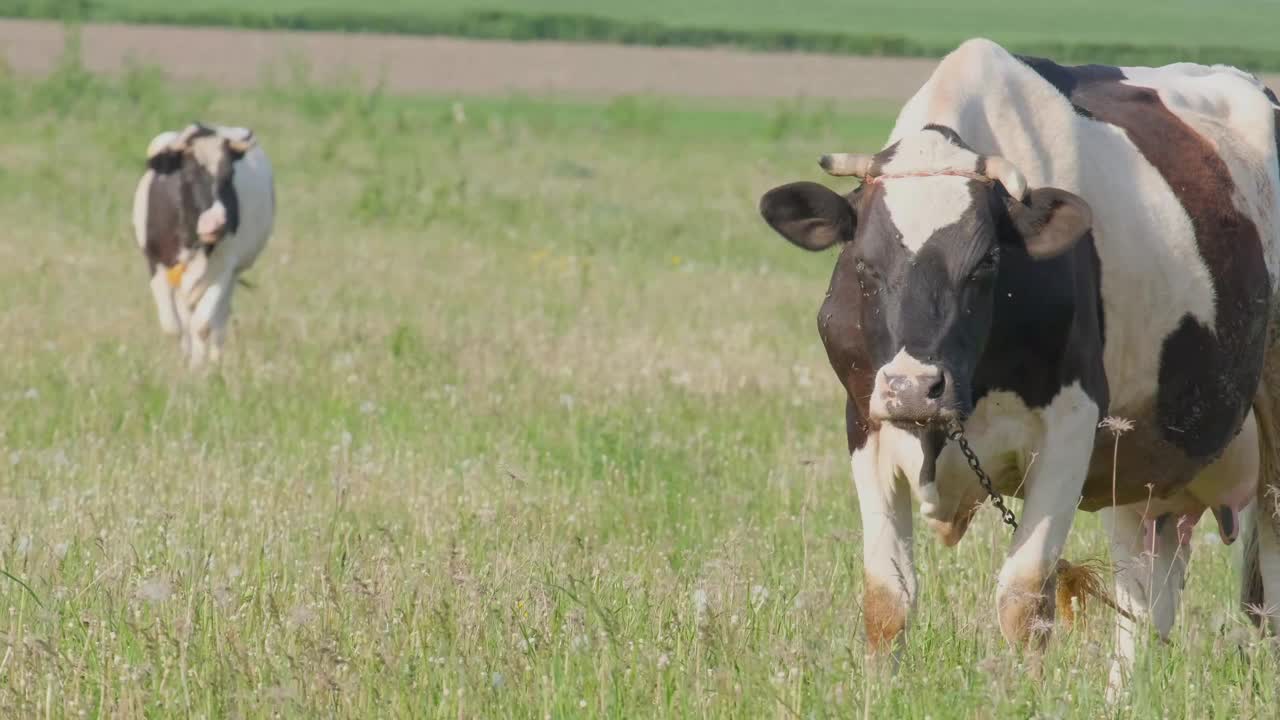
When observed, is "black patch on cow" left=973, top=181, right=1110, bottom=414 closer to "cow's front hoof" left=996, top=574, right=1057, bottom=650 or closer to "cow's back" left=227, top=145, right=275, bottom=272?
"cow's front hoof" left=996, top=574, right=1057, bottom=650

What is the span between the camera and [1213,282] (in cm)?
611

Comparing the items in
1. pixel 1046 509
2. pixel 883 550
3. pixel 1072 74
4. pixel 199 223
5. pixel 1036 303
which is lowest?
pixel 199 223

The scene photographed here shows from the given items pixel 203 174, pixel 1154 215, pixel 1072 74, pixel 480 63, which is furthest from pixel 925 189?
pixel 480 63

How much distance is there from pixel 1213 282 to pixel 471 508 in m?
2.82

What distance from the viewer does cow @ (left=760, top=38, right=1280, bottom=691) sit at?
16.9 feet

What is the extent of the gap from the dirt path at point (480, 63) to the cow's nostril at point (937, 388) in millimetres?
35604

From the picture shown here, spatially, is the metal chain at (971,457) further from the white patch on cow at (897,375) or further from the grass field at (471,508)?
the grass field at (471,508)

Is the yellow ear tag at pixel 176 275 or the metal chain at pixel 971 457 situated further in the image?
the yellow ear tag at pixel 176 275

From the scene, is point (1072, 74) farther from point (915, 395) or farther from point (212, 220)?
point (212, 220)

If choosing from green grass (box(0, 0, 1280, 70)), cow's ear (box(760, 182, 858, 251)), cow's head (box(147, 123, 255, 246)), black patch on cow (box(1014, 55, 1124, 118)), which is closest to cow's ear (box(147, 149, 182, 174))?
cow's head (box(147, 123, 255, 246))

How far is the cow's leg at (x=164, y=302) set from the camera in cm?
1334

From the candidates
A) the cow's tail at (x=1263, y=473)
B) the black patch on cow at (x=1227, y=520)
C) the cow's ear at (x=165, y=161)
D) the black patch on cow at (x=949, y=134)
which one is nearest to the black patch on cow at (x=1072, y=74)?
the black patch on cow at (x=949, y=134)

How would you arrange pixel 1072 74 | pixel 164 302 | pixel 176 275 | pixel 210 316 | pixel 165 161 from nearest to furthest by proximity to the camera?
pixel 1072 74 → pixel 210 316 → pixel 164 302 → pixel 176 275 → pixel 165 161

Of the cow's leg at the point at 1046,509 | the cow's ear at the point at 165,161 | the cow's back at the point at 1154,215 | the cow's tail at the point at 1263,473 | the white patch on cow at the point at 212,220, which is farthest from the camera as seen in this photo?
the cow's ear at the point at 165,161
